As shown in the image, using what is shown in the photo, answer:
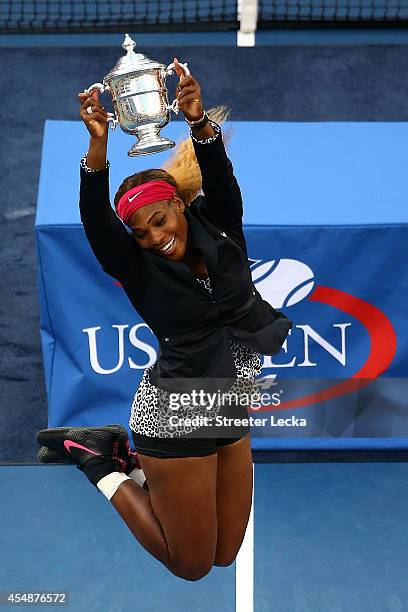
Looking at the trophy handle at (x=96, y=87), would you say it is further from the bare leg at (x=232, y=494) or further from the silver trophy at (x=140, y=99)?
the bare leg at (x=232, y=494)

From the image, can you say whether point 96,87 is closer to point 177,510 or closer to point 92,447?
point 177,510

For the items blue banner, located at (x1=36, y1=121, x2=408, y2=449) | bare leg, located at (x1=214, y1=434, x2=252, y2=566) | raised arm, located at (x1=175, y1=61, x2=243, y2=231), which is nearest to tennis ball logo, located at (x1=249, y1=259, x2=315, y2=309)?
blue banner, located at (x1=36, y1=121, x2=408, y2=449)

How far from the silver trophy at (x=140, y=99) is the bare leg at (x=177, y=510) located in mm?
1174

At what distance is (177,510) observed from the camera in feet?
12.8

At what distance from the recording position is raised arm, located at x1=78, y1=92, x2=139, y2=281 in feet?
10.7

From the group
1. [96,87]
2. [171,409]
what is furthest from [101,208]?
[171,409]

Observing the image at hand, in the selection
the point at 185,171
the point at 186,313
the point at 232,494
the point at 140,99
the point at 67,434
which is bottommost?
the point at 67,434

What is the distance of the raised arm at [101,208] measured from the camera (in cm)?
327

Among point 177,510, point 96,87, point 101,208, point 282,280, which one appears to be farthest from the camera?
point 282,280

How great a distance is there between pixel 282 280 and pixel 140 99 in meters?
2.05

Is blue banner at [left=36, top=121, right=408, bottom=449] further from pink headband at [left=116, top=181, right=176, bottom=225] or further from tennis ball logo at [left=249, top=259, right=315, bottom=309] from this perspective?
pink headband at [left=116, top=181, right=176, bottom=225]

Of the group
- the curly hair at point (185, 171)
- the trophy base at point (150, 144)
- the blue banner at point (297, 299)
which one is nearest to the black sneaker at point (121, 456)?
the blue banner at point (297, 299)

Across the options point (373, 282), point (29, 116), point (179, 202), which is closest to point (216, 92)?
point (29, 116)

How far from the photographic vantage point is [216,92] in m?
8.59
